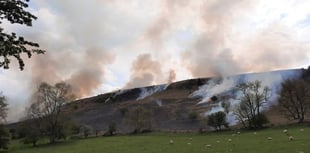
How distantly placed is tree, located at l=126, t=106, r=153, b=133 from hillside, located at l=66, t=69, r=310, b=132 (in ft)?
30.6

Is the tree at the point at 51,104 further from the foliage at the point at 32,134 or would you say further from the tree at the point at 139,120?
the tree at the point at 139,120

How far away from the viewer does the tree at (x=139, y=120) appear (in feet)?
349

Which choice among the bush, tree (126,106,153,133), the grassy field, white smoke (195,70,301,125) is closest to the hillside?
white smoke (195,70,301,125)

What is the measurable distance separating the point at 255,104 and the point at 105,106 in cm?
10748

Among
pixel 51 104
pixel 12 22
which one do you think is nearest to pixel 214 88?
pixel 51 104

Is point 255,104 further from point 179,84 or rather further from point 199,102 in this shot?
point 179,84

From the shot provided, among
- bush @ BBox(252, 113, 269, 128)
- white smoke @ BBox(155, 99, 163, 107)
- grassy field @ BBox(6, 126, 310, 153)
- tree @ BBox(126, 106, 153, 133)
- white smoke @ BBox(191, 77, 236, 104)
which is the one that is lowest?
grassy field @ BBox(6, 126, 310, 153)

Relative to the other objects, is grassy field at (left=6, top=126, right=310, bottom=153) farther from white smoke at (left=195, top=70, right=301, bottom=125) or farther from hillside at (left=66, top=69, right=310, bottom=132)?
white smoke at (left=195, top=70, right=301, bottom=125)

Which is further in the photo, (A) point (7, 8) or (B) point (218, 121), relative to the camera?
(B) point (218, 121)

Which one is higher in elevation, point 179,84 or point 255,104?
point 179,84

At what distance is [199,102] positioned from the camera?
506 ft

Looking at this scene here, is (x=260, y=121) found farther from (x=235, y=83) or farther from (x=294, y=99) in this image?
(x=235, y=83)

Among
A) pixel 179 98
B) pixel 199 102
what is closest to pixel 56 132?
pixel 199 102

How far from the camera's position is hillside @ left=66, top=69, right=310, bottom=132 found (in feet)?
430
